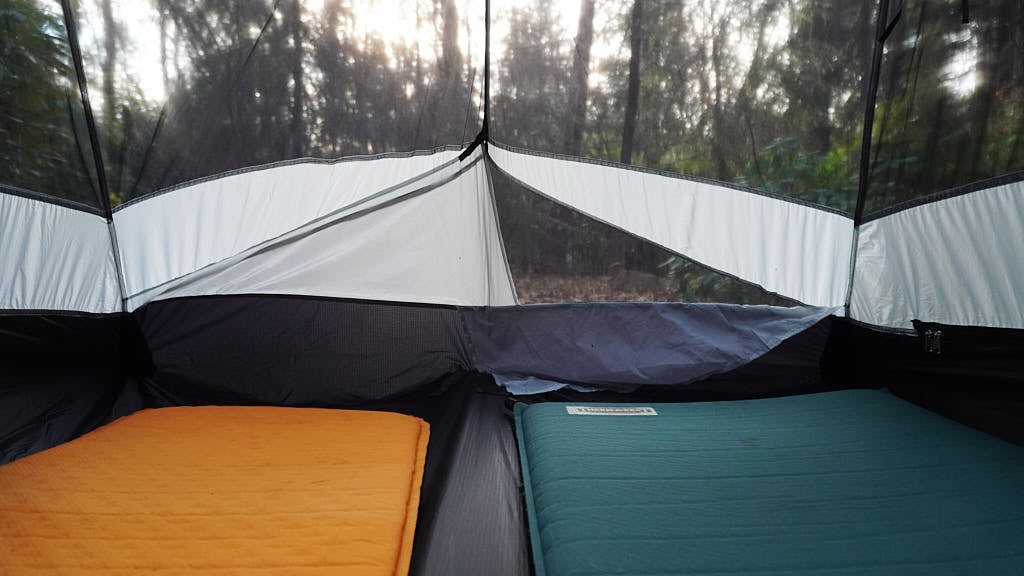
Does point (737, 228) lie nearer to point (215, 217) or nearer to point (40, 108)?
point (215, 217)

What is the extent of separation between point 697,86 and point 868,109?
581 mm

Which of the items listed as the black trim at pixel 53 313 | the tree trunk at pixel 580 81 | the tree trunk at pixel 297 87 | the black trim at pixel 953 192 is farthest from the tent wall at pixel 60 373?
the black trim at pixel 953 192

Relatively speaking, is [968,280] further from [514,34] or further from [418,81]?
[418,81]

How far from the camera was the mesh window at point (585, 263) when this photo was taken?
205 cm

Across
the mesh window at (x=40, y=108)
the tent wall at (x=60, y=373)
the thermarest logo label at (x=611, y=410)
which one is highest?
the mesh window at (x=40, y=108)

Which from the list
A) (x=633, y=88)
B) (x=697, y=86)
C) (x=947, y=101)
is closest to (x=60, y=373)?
(x=633, y=88)

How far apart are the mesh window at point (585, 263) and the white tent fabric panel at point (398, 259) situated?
74 millimetres

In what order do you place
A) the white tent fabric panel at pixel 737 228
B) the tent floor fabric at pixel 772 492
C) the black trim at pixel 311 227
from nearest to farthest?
the tent floor fabric at pixel 772 492, the black trim at pixel 311 227, the white tent fabric panel at pixel 737 228

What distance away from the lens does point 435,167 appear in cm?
198

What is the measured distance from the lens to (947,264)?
5.60ft

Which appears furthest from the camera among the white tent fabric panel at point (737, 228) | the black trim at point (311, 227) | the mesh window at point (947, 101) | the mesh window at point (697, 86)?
the white tent fabric panel at point (737, 228)

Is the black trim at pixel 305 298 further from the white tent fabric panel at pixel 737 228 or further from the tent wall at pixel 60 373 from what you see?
the white tent fabric panel at pixel 737 228

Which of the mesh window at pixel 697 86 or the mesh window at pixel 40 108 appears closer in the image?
the mesh window at pixel 40 108

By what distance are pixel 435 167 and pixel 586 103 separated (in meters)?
0.58
